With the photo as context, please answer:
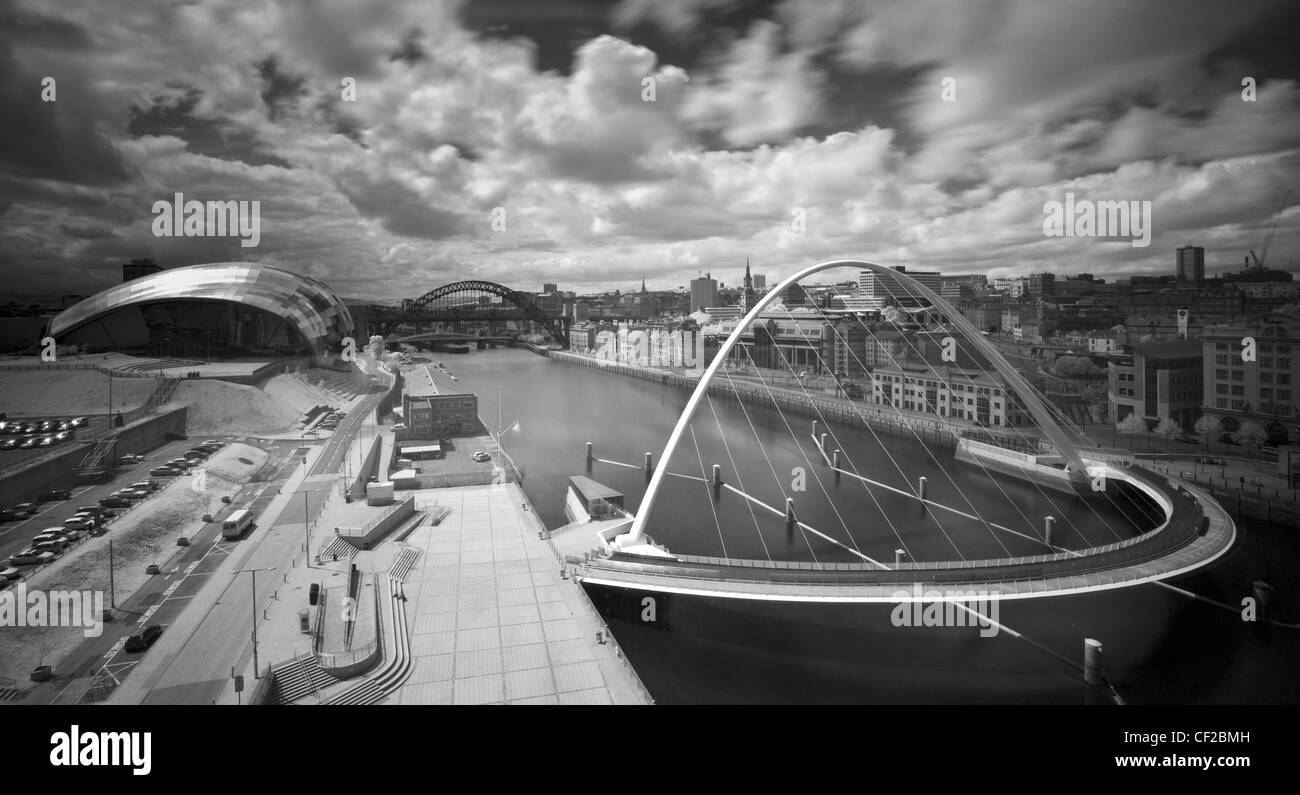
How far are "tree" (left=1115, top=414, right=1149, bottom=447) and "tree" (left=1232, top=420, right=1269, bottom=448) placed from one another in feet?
6.06

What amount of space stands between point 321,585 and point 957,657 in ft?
17.2

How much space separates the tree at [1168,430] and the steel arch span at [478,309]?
3665cm

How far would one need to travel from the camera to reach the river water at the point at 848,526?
5.14m

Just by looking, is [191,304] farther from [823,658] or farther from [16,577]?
[823,658]

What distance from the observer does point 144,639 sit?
400cm

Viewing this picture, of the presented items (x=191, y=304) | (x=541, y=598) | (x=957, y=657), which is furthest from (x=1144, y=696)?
(x=191, y=304)

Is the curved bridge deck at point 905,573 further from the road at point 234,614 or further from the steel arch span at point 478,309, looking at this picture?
the steel arch span at point 478,309

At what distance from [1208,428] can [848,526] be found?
24.7ft

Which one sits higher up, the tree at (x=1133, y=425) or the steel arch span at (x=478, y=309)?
the steel arch span at (x=478, y=309)

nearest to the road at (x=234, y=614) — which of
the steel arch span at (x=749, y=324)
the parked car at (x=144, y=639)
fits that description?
the parked car at (x=144, y=639)

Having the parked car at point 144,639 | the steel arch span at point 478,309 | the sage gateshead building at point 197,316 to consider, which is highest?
the steel arch span at point 478,309

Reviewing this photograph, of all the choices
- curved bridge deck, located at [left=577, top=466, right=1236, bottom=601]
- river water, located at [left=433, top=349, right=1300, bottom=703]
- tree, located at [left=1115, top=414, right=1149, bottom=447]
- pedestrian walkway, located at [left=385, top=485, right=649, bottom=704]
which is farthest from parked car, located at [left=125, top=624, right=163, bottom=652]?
tree, located at [left=1115, top=414, right=1149, bottom=447]

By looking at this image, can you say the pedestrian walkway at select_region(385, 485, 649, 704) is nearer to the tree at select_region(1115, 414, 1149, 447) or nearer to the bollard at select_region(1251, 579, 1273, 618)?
the bollard at select_region(1251, 579, 1273, 618)

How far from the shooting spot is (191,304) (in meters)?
14.3
